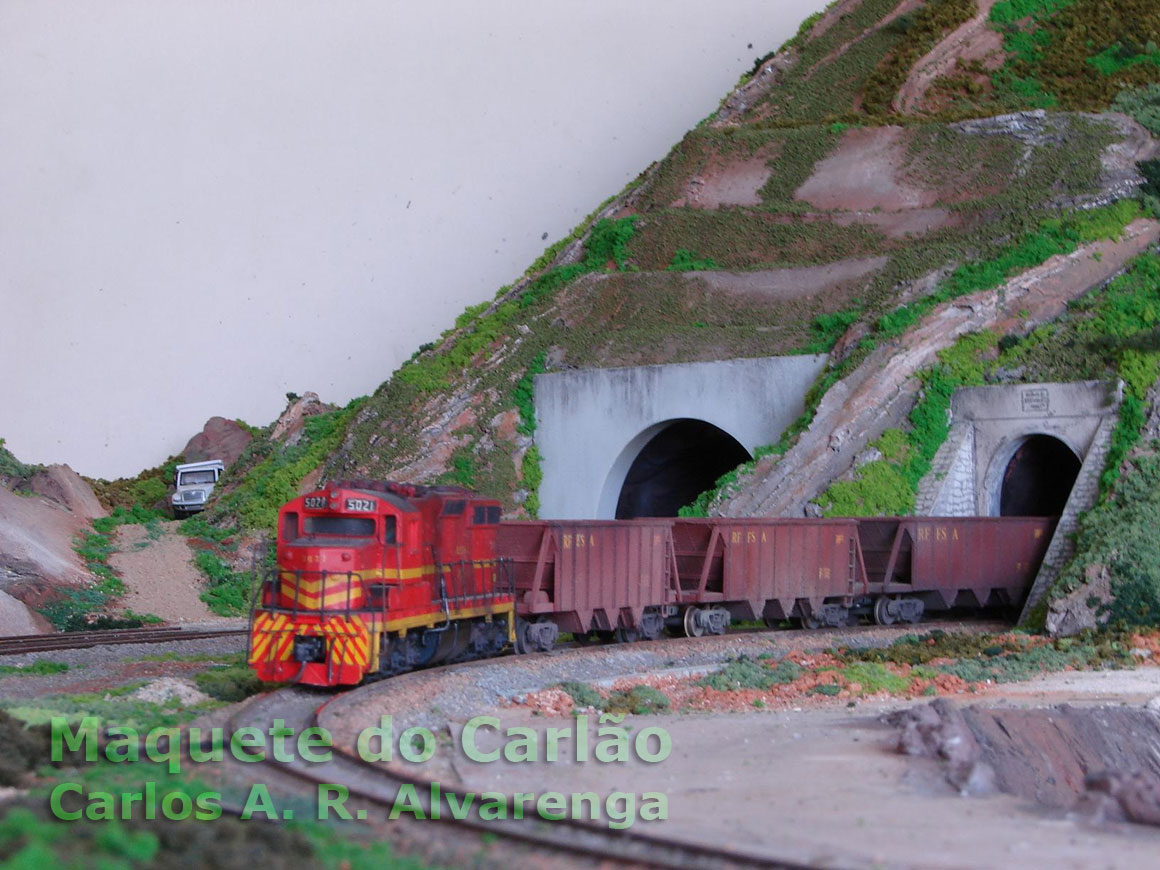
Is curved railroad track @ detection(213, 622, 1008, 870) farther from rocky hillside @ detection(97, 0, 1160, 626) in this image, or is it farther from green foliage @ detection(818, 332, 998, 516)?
rocky hillside @ detection(97, 0, 1160, 626)

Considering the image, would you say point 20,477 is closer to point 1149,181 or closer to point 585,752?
point 585,752

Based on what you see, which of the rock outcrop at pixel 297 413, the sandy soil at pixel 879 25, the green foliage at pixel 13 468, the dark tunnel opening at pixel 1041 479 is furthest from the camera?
the sandy soil at pixel 879 25

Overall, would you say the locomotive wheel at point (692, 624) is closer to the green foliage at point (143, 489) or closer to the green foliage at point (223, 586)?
the green foliage at point (223, 586)

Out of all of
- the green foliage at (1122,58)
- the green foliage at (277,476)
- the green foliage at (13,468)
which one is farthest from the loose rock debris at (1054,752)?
the green foliage at (1122,58)

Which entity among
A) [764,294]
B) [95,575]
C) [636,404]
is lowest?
[95,575]

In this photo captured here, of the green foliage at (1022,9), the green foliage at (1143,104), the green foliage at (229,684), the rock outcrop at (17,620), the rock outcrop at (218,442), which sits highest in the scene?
the green foliage at (1022,9)

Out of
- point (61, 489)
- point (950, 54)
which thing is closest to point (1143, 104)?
point (950, 54)

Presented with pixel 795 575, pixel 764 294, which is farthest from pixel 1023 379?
pixel 795 575
